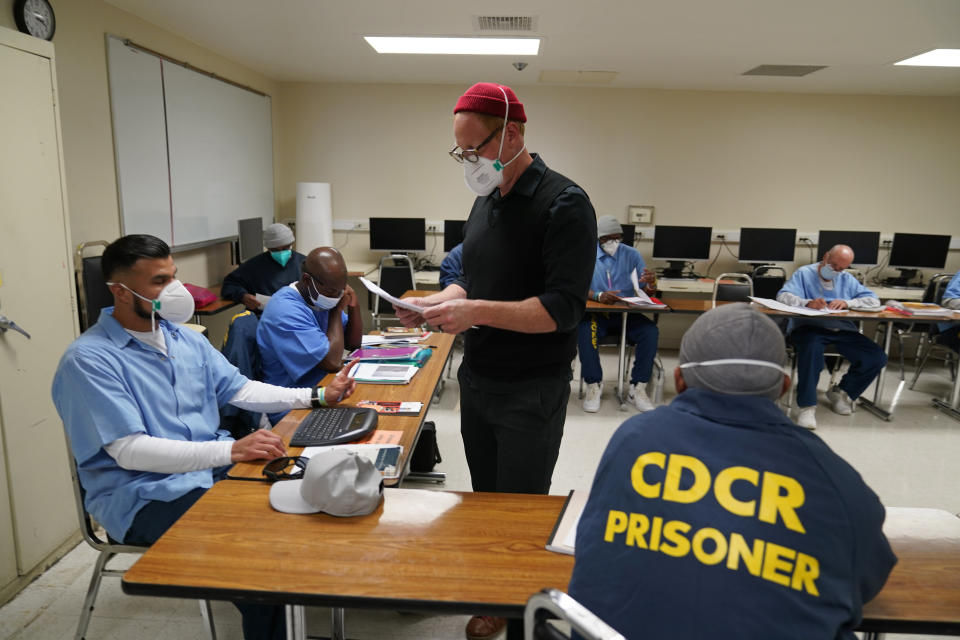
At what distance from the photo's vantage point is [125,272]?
1.79 metres

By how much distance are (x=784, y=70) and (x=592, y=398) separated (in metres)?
3.38

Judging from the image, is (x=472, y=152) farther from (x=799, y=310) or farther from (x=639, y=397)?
(x=799, y=310)

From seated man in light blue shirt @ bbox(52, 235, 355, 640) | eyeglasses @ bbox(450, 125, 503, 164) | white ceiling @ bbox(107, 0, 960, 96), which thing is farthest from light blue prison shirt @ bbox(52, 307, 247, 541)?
white ceiling @ bbox(107, 0, 960, 96)

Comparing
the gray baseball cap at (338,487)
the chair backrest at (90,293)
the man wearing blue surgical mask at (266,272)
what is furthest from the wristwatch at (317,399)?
the man wearing blue surgical mask at (266,272)

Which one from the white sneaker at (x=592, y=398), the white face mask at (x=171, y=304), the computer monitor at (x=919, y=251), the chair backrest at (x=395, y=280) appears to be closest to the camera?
the white face mask at (x=171, y=304)

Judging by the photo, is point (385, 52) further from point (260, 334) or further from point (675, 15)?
point (260, 334)

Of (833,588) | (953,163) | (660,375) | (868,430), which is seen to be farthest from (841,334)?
(833,588)

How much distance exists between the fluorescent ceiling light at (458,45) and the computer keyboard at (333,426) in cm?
348

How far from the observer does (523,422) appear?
1699 mm

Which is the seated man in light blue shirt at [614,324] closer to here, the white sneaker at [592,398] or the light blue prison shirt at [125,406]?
the white sneaker at [592,398]

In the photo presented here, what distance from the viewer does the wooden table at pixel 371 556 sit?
1156mm

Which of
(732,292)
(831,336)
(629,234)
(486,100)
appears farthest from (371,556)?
(629,234)

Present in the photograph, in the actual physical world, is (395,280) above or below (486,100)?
below

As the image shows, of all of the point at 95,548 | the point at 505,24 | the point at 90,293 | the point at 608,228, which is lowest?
the point at 95,548
